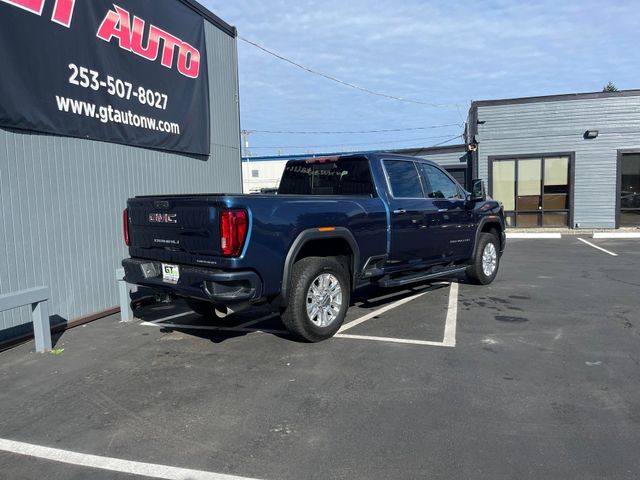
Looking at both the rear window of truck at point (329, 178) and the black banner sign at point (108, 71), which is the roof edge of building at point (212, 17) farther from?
the rear window of truck at point (329, 178)

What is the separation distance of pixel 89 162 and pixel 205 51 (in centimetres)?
379

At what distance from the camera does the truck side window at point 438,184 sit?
24.0 ft

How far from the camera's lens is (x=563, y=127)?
1908cm

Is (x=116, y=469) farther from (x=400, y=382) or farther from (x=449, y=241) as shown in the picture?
(x=449, y=241)

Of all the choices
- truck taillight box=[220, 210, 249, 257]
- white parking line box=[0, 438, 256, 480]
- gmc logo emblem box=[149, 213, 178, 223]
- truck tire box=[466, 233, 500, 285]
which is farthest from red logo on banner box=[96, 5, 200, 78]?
truck tire box=[466, 233, 500, 285]

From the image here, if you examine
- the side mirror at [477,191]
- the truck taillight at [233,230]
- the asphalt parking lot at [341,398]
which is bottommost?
the asphalt parking lot at [341,398]

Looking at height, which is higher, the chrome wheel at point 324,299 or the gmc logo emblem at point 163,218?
the gmc logo emblem at point 163,218

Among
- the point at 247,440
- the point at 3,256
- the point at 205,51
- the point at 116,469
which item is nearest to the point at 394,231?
the point at 247,440

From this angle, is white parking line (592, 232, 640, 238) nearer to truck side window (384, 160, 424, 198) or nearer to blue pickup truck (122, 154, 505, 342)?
blue pickup truck (122, 154, 505, 342)

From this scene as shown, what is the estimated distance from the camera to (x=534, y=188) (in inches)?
778

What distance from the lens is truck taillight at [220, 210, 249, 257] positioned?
4.49 m

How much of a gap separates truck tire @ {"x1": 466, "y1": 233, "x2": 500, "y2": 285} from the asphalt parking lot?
4.99 ft

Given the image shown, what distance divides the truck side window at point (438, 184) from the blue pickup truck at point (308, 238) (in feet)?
0.07

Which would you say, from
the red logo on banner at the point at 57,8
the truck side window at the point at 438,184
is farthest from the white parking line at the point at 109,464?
the truck side window at the point at 438,184
